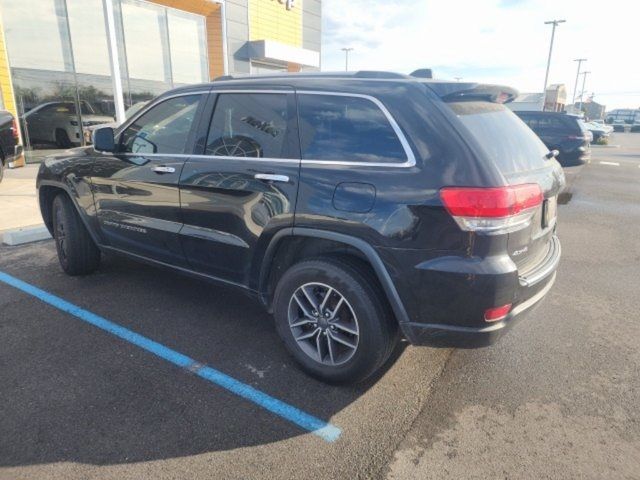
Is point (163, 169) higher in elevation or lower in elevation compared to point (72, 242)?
higher

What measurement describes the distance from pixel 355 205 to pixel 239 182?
35.3 inches

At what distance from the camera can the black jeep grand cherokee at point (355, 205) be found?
2396 mm

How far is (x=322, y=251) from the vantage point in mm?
2904

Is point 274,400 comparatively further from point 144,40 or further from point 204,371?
point 144,40

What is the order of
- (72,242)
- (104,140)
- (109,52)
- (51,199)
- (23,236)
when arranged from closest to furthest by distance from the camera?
(104,140)
(72,242)
(51,199)
(23,236)
(109,52)

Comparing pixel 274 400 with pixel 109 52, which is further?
pixel 109 52

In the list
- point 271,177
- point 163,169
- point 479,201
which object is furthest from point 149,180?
point 479,201

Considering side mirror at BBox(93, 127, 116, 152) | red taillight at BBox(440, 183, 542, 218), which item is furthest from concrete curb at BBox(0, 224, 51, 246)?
red taillight at BBox(440, 183, 542, 218)

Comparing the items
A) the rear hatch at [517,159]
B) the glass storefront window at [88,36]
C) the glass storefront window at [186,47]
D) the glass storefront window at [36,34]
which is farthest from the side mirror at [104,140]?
the glass storefront window at [186,47]

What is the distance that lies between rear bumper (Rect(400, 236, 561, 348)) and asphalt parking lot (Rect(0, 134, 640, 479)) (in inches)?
18.3

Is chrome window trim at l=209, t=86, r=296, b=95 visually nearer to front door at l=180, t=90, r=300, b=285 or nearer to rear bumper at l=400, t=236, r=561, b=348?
front door at l=180, t=90, r=300, b=285

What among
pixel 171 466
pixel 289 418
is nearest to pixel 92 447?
pixel 171 466

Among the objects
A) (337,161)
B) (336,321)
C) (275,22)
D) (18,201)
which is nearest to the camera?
(337,161)

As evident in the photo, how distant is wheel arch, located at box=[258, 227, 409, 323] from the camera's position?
2.56 metres
